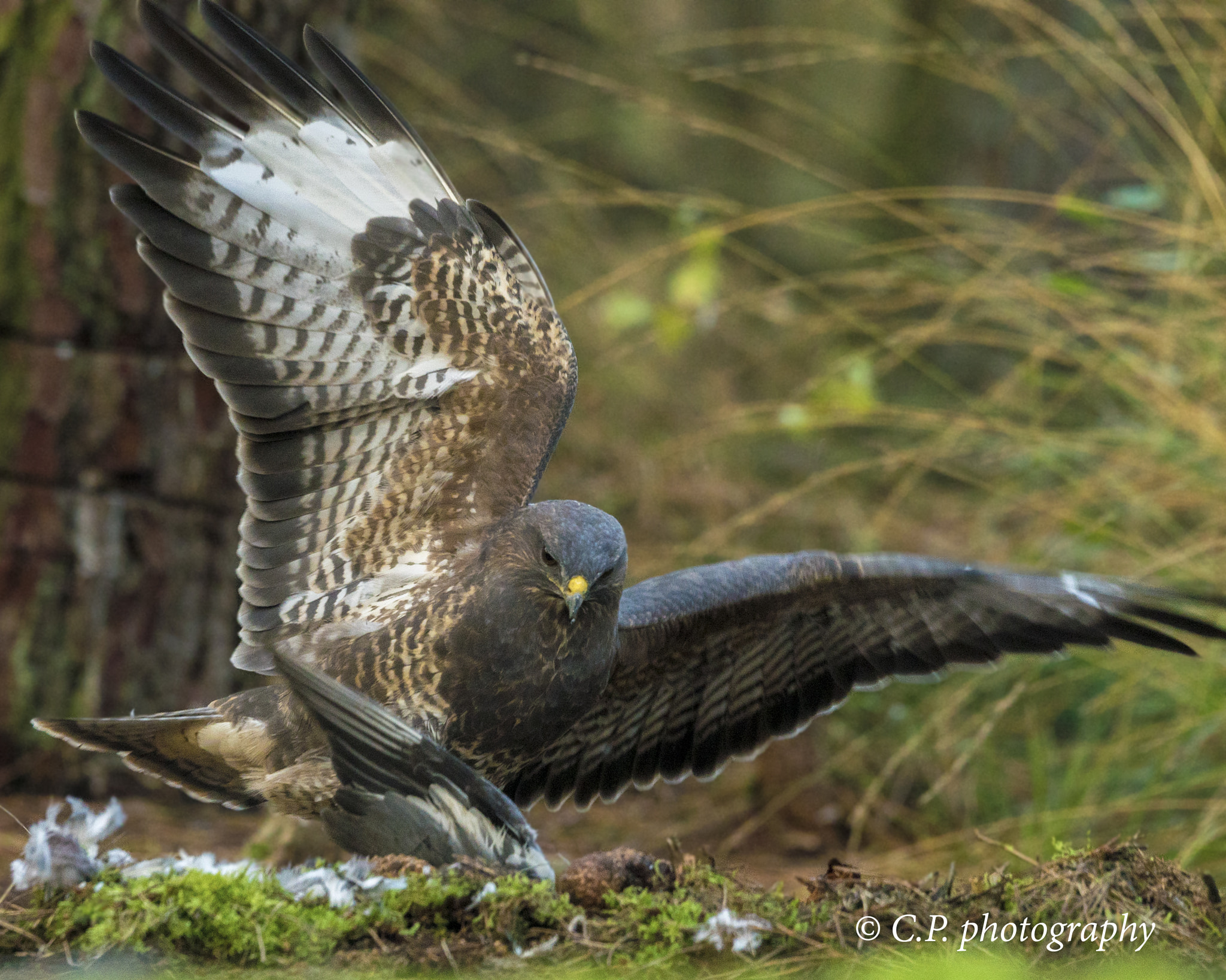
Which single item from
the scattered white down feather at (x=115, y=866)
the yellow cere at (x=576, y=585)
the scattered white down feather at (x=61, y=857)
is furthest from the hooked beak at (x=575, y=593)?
the scattered white down feather at (x=61, y=857)

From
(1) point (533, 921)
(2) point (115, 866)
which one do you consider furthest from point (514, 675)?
(2) point (115, 866)

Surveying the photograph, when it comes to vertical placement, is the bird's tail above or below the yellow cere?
below

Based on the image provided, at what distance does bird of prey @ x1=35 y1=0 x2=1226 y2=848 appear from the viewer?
2.70 m

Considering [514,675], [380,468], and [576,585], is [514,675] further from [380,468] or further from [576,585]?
[380,468]

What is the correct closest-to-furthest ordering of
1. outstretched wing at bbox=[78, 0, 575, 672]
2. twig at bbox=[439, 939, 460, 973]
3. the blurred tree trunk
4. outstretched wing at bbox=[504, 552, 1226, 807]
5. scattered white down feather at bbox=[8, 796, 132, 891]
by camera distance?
1. twig at bbox=[439, 939, 460, 973]
2. scattered white down feather at bbox=[8, 796, 132, 891]
3. outstretched wing at bbox=[78, 0, 575, 672]
4. outstretched wing at bbox=[504, 552, 1226, 807]
5. the blurred tree trunk

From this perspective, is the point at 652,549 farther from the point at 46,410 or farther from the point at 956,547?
the point at 46,410

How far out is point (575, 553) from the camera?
261 centimetres

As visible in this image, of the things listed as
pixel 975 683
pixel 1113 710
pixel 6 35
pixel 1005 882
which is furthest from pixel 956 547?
pixel 6 35

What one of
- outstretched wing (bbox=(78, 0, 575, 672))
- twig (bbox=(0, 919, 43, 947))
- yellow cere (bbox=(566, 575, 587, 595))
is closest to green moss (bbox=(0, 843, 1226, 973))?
twig (bbox=(0, 919, 43, 947))

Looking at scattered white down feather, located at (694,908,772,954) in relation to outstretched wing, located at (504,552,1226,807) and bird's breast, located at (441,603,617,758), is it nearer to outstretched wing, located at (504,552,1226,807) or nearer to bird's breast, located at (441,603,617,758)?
bird's breast, located at (441,603,617,758)

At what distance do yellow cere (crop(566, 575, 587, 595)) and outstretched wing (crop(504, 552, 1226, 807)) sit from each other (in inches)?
17.6

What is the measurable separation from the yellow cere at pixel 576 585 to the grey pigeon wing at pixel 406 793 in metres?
0.48

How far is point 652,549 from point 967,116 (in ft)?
16.2

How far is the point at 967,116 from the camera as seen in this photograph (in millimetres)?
8516
